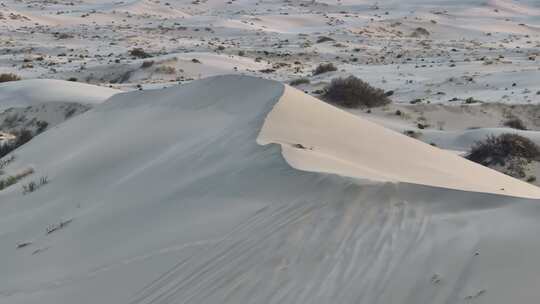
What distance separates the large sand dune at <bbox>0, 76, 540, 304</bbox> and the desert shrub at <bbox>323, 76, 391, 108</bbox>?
9522 millimetres

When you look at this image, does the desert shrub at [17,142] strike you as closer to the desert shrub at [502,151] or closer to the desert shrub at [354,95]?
the desert shrub at [354,95]

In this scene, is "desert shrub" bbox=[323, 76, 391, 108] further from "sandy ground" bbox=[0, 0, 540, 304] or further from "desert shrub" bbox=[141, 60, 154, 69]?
"desert shrub" bbox=[141, 60, 154, 69]

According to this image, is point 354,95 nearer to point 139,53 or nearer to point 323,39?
point 139,53

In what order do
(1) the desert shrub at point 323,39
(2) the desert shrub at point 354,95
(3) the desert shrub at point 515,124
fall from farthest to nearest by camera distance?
1. (1) the desert shrub at point 323,39
2. (2) the desert shrub at point 354,95
3. (3) the desert shrub at point 515,124

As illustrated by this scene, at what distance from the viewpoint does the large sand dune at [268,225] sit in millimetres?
4238

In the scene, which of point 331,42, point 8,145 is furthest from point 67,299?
point 331,42

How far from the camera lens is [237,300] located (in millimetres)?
4332

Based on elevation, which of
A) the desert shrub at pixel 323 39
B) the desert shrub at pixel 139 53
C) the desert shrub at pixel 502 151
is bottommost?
the desert shrub at pixel 323 39

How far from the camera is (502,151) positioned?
12359 mm

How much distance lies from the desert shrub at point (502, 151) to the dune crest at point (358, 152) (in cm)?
352

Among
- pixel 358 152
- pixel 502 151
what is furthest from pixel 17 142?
pixel 358 152

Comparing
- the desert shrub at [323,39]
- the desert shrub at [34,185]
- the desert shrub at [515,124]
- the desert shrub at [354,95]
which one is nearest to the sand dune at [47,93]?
the desert shrub at [354,95]

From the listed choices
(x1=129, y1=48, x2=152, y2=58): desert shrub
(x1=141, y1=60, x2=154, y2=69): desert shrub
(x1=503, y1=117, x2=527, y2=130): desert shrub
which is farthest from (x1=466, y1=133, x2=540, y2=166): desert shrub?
(x1=129, y1=48, x2=152, y2=58): desert shrub

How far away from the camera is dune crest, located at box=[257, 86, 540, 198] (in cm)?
623
